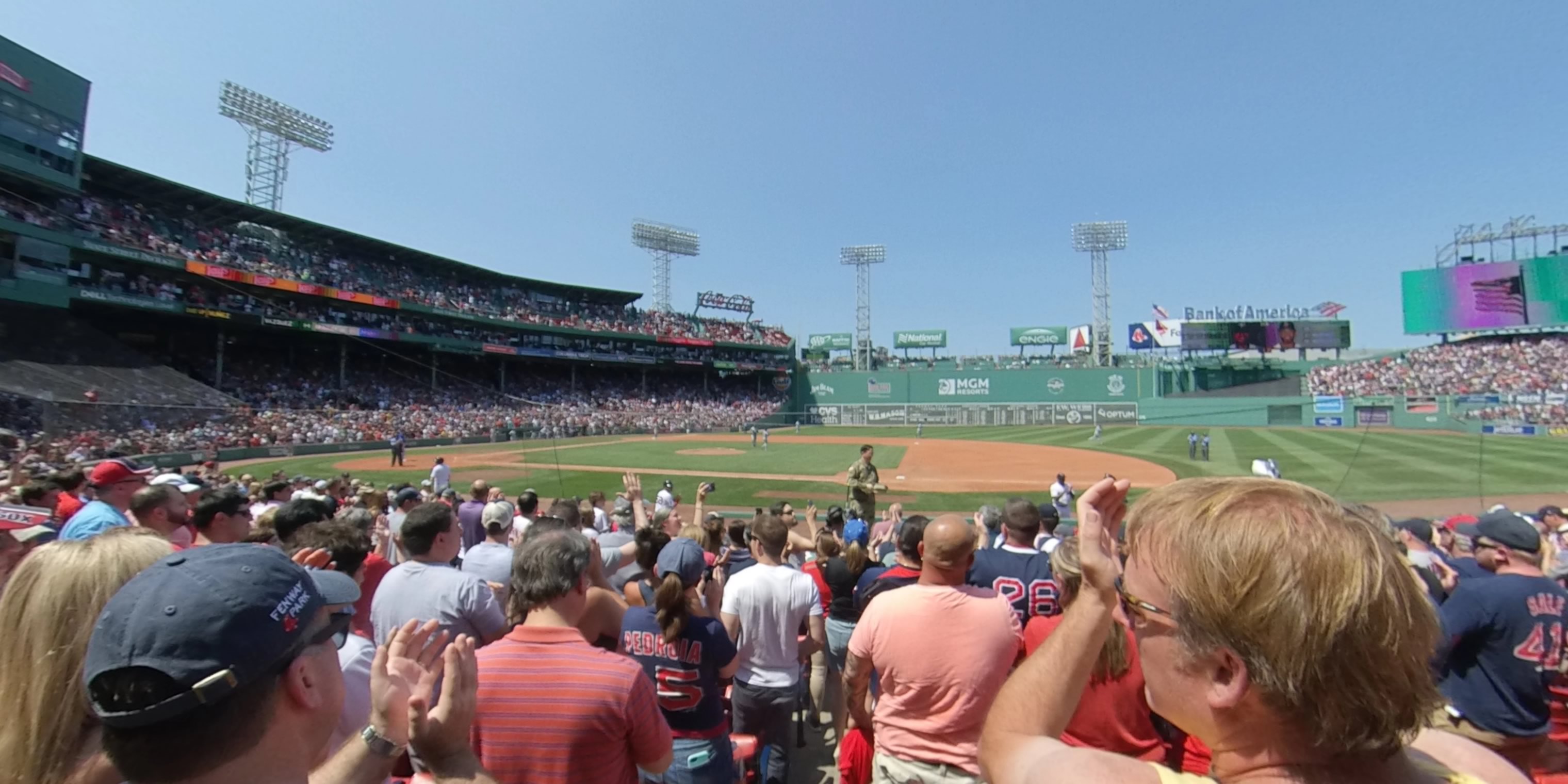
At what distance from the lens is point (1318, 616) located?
1.28 meters

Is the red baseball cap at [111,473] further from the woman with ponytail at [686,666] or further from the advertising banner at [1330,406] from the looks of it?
the advertising banner at [1330,406]

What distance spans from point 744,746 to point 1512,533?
17.1 ft

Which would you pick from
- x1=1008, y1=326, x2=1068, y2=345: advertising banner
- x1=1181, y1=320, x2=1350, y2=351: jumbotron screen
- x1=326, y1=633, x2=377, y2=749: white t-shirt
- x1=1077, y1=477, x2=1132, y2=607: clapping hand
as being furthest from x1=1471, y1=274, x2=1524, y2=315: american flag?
x1=326, y1=633, x2=377, y2=749: white t-shirt

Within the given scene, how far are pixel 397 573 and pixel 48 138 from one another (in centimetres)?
4593

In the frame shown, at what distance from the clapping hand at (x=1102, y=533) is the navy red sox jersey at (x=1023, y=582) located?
7.79 ft

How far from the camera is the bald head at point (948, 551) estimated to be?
11.3 ft

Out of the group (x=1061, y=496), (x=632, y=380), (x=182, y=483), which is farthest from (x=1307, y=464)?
(x=632, y=380)

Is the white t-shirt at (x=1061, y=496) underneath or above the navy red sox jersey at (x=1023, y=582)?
underneath

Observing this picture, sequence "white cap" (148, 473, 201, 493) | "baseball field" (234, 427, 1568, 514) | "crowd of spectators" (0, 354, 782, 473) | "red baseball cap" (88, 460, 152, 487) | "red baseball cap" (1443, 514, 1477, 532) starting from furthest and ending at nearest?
"crowd of spectators" (0, 354, 782, 473), "baseball field" (234, 427, 1568, 514), "red baseball cap" (1443, 514, 1477, 532), "white cap" (148, 473, 201, 493), "red baseball cap" (88, 460, 152, 487)

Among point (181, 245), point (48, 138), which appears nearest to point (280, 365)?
point (181, 245)

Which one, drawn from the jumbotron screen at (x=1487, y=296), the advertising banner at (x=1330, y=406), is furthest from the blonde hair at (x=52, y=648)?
the jumbotron screen at (x=1487, y=296)

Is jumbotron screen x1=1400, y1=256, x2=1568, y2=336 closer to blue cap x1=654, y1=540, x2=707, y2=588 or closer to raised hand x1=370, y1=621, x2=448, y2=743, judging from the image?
blue cap x1=654, y1=540, x2=707, y2=588

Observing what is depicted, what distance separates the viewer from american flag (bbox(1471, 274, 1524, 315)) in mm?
56219

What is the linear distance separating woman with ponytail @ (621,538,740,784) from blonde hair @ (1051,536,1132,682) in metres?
1.88
